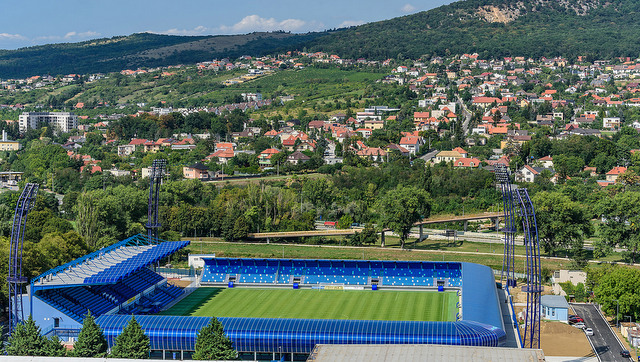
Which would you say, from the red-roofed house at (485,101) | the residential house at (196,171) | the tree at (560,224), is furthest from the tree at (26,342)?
the red-roofed house at (485,101)

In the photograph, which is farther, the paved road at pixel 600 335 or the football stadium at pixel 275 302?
the paved road at pixel 600 335

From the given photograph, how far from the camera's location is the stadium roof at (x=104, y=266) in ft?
118

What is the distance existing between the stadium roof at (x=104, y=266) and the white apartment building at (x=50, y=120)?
103 meters

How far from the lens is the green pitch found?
132 feet

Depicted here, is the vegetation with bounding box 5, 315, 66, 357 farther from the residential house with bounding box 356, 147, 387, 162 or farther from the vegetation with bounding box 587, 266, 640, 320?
the residential house with bounding box 356, 147, 387, 162

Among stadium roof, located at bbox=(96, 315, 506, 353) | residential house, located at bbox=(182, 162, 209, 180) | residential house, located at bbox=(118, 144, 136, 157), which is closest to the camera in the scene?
stadium roof, located at bbox=(96, 315, 506, 353)

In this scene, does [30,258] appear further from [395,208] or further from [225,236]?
[395,208]

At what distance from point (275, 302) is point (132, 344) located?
14.2 meters

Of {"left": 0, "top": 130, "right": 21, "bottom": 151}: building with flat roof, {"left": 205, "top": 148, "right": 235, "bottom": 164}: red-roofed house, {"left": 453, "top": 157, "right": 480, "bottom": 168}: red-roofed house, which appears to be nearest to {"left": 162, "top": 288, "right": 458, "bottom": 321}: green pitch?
{"left": 453, "top": 157, "right": 480, "bottom": 168}: red-roofed house

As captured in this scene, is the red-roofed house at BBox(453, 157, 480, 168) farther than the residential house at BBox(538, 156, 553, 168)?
No

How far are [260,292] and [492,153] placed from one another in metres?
60.1

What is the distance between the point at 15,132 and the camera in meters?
132

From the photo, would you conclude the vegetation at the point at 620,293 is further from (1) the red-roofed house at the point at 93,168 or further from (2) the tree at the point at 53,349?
(1) the red-roofed house at the point at 93,168

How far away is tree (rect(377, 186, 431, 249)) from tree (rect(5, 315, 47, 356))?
34.5 meters
